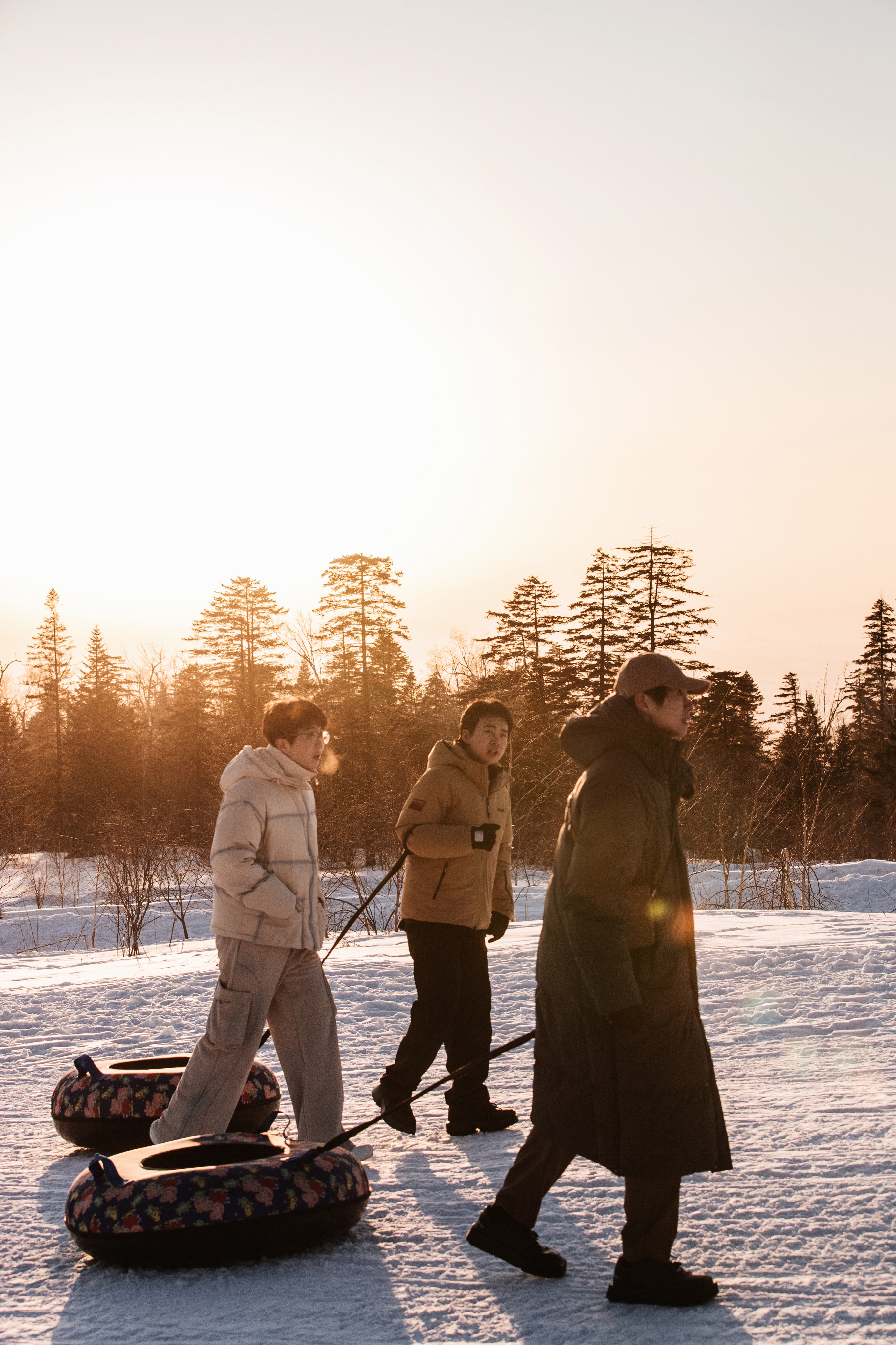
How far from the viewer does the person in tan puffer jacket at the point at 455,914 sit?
5156mm

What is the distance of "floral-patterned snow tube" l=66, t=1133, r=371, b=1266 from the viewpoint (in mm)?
3561

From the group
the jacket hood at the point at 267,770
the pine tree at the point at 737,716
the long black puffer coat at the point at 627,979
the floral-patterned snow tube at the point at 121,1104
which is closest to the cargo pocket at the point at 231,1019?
the floral-patterned snow tube at the point at 121,1104

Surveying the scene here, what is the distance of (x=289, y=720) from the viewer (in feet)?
14.9

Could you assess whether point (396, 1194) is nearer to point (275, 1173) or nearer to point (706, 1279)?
point (275, 1173)

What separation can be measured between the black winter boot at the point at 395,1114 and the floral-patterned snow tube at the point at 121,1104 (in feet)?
1.72

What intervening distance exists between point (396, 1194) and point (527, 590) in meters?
51.8

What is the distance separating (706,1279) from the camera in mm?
3238

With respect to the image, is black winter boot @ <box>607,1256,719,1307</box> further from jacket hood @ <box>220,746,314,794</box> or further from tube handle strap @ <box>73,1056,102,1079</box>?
tube handle strap @ <box>73,1056,102,1079</box>

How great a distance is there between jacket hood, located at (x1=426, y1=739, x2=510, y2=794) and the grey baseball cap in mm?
2141

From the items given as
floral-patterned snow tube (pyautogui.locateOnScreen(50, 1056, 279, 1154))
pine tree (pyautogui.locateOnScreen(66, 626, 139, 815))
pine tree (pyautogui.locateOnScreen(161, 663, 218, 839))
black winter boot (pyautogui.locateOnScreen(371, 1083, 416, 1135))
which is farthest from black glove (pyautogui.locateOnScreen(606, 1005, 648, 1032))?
pine tree (pyautogui.locateOnScreen(66, 626, 139, 815))

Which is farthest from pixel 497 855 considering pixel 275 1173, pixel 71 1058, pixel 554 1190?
pixel 71 1058

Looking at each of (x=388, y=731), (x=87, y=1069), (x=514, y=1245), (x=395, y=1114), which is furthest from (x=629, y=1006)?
(x=388, y=731)

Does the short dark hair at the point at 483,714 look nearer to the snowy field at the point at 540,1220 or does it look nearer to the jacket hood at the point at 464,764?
the jacket hood at the point at 464,764

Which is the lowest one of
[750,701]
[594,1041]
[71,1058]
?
[71,1058]
